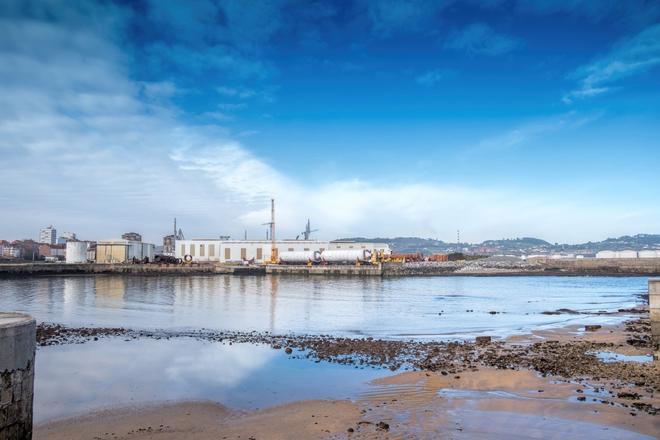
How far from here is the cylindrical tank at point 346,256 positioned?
342 ft

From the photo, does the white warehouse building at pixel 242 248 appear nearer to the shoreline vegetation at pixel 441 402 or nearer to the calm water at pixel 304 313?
the calm water at pixel 304 313

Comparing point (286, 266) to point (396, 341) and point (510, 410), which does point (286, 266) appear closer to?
point (396, 341)

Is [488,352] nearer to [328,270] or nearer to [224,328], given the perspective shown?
[224,328]

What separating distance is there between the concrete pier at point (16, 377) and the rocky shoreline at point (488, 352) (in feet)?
37.4

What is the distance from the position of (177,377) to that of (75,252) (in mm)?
102689

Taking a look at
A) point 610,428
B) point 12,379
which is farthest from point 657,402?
point 12,379

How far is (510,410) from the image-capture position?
40.8 feet

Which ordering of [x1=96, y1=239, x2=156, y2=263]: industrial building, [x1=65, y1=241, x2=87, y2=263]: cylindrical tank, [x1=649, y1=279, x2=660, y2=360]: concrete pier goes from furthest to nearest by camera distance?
[x1=96, y1=239, x2=156, y2=263]: industrial building, [x1=65, y1=241, x2=87, y2=263]: cylindrical tank, [x1=649, y1=279, x2=660, y2=360]: concrete pier

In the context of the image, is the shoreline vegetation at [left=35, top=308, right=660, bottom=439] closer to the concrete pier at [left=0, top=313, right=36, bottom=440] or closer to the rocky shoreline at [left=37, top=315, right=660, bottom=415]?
the rocky shoreline at [left=37, top=315, right=660, bottom=415]

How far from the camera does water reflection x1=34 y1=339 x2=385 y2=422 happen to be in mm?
13914

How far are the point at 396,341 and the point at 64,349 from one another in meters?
14.4

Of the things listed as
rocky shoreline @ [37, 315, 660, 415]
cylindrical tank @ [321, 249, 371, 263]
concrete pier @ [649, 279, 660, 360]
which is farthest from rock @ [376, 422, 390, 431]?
cylindrical tank @ [321, 249, 371, 263]

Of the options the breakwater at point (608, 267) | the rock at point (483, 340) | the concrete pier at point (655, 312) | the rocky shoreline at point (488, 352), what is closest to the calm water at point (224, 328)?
the rocky shoreline at point (488, 352)

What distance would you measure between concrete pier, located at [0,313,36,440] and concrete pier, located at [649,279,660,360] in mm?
17801
